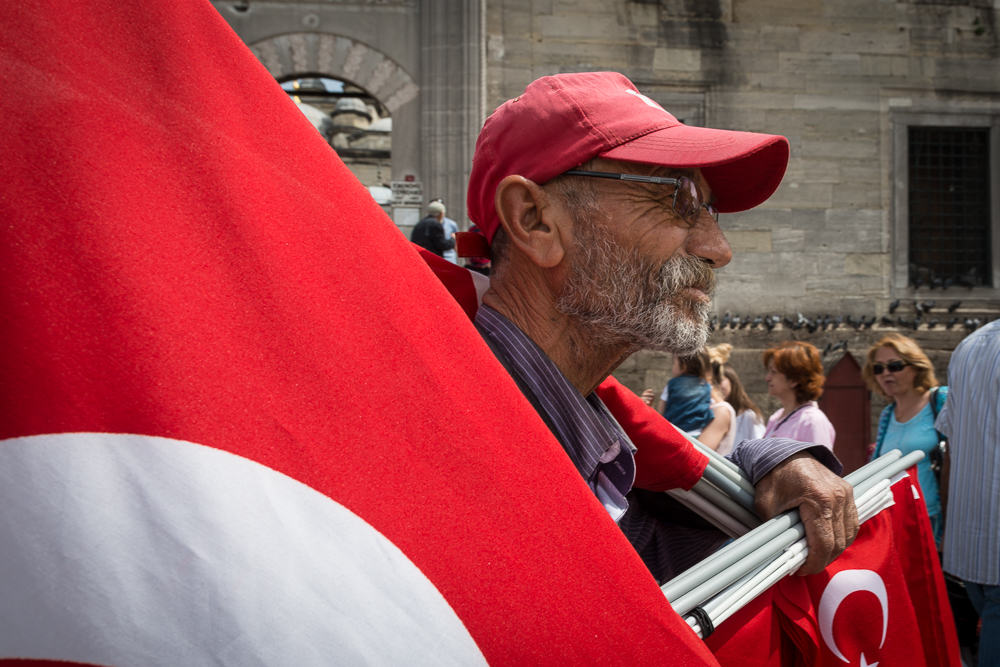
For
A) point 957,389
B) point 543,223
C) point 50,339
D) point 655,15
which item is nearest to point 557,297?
point 543,223

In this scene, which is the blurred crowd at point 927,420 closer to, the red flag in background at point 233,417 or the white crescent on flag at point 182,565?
the red flag in background at point 233,417

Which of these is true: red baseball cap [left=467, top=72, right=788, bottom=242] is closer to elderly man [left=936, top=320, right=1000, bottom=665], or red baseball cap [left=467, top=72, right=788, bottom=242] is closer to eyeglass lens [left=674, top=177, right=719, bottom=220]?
eyeglass lens [left=674, top=177, right=719, bottom=220]

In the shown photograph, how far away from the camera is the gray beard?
121 centimetres

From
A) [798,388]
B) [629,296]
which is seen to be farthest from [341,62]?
[629,296]

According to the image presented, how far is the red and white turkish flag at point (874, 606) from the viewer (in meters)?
1.26

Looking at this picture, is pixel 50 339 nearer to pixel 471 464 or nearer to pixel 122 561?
pixel 122 561

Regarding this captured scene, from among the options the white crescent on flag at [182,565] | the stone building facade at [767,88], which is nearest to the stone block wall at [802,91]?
the stone building facade at [767,88]

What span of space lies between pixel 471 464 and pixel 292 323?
8.3 inches

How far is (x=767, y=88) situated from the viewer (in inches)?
398

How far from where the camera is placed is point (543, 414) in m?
1.19

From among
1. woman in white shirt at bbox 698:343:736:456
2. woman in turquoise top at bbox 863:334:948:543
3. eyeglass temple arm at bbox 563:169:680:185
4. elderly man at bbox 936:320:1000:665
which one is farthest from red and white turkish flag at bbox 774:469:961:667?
woman in white shirt at bbox 698:343:736:456

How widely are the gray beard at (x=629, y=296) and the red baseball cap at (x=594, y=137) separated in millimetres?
145

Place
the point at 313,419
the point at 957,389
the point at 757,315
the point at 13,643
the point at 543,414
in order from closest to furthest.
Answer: the point at 13,643 → the point at 313,419 → the point at 543,414 → the point at 957,389 → the point at 757,315

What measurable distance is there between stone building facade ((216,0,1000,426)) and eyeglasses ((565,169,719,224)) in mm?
8394
